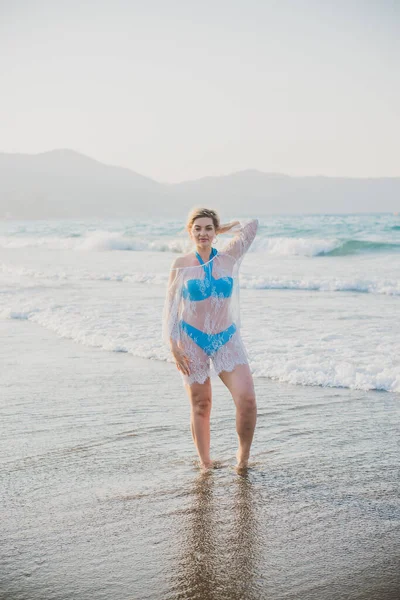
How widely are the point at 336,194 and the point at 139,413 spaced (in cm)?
11081

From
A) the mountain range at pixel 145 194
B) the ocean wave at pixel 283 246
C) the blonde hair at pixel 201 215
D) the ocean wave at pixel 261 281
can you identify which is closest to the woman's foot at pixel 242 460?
the blonde hair at pixel 201 215

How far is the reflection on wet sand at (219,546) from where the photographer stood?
9.84 ft

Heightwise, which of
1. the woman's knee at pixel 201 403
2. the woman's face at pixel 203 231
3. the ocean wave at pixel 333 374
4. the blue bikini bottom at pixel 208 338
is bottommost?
the ocean wave at pixel 333 374

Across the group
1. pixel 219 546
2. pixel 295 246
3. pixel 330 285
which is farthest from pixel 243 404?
pixel 295 246

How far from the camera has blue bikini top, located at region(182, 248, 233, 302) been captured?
4.53m

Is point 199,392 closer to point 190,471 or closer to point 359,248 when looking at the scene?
point 190,471

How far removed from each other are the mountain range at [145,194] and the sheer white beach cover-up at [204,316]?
82.0 meters

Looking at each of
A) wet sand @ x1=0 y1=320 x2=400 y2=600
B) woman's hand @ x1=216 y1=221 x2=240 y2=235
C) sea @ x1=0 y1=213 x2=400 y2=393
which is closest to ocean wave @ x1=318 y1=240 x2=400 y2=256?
sea @ x1=0 y1=213 x2=400 y2=393

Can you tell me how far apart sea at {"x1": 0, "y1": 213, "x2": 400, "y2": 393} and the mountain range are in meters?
63.3

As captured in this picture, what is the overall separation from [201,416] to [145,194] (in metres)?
134

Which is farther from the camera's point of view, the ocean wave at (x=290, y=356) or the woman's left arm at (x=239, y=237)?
the ocean wave at (x=290, y=356)

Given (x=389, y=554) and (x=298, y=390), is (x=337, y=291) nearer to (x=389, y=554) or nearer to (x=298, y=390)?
(x=298, y=390)

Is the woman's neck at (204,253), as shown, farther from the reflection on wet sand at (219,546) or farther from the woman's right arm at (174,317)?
the reflection on wet sand at (219,546)

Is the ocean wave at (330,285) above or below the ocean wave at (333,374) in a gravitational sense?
above
